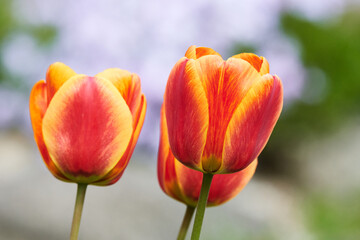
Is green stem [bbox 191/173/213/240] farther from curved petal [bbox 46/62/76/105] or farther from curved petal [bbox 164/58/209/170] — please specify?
curved petal [bbox 46/62/76/105]

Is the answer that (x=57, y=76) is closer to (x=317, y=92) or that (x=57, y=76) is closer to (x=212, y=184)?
(x=212, y=184)

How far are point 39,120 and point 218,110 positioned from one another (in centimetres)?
14

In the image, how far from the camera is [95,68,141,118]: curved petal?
47 centimetres

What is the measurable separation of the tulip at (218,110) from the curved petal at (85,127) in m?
0.04

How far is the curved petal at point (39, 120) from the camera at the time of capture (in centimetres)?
48

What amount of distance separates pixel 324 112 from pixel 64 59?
91.8 inches

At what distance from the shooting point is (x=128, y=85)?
492 millimetres

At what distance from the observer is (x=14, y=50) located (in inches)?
180

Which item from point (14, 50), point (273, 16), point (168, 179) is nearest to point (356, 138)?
point (273, 16)

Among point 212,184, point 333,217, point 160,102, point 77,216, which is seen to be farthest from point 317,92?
point 77,216

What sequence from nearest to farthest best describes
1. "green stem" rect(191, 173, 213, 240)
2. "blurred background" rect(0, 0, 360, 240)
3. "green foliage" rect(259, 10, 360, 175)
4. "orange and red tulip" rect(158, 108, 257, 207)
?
"green stem" rect(191, 173, 213, 240), "orange and red tulip" rect(158, 108, 257, 207), "blurred background" rect(0, 0, 360, 240), "green foliage" rect(259, 10, 360, 175)

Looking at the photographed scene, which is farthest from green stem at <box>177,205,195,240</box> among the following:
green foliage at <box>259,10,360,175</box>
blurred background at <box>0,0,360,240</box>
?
green foliage at <box>259,10,360,175</box>

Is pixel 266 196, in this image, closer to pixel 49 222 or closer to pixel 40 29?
pixel 49 222

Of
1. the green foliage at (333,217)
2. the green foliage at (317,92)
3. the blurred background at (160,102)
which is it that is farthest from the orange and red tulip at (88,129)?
the green foliage at (317,92)
